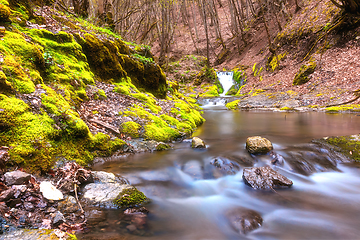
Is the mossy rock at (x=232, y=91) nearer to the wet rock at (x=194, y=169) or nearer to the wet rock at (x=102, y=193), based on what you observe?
the wet rock at (x=194, y=169)

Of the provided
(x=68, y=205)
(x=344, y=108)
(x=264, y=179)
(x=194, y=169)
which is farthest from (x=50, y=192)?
(x=344, y=108)

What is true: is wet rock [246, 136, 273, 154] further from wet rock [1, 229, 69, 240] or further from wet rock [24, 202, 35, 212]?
wet rock [24, 202, 35, 212]

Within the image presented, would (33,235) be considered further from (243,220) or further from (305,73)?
(305,73)

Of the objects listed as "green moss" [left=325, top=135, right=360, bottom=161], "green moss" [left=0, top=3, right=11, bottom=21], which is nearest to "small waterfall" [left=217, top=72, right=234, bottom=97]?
"green moss" [left=325, top=135, right=360, bottom=161]

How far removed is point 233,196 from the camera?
363 cm

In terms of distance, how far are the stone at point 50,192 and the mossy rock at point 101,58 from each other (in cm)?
577

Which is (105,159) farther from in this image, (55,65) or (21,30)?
→ (21,30)

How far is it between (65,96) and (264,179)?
5.04 m

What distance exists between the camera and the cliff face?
10.6 ft

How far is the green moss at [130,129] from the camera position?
5578mm

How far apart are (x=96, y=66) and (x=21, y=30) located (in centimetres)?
257

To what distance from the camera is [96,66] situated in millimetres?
7473

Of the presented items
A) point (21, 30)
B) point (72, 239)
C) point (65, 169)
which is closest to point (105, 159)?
point (65, 169)

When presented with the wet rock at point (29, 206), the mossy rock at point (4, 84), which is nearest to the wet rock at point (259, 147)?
the wet rock at point (29, 206)
